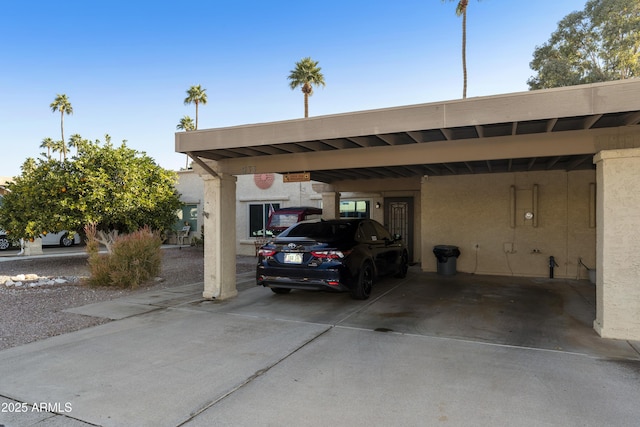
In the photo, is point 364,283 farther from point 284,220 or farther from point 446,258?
point 284,220

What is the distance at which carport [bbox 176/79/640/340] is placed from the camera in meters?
4.74

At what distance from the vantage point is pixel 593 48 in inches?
907

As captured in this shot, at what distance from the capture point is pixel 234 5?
12250 millimetres

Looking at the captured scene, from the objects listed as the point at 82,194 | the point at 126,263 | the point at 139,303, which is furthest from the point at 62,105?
the point at 139,303

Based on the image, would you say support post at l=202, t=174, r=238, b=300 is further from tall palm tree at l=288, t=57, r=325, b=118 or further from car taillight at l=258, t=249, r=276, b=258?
tall palm tree at l=288, t=57, r=325, b=118

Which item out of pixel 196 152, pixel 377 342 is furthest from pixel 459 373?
pixel 196 152

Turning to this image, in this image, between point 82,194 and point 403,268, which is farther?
point 82,194

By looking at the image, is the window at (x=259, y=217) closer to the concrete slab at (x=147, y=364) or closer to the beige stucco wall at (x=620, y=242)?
the concrete slab at (x=147, y=364)

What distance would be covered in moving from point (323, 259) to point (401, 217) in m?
7.46

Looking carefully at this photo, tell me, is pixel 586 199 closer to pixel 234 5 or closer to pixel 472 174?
pixel 472 174

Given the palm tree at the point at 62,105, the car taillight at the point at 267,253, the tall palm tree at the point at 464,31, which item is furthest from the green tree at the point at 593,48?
the palm tree at the point at 62,105

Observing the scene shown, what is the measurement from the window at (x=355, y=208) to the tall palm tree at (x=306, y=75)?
15.4 metres

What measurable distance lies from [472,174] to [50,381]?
1005cm

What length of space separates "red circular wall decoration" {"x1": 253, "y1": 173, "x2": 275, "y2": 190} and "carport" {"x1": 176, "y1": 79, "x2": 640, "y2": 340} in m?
5.36
